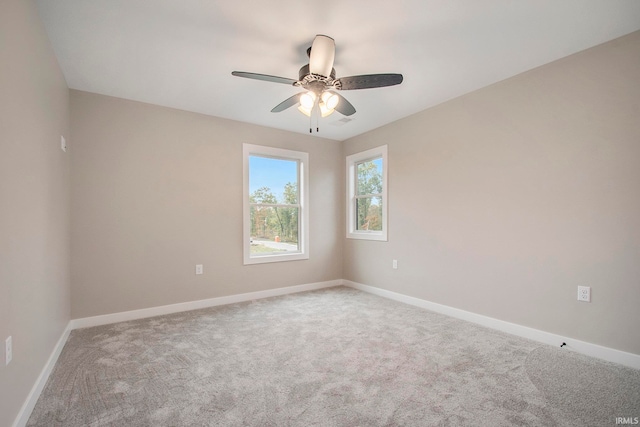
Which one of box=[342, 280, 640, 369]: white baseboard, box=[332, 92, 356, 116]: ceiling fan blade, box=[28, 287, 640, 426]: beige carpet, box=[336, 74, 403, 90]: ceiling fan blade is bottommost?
box=[28, 287, 640, 426]: beige carpet

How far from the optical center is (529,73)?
2.72 meters

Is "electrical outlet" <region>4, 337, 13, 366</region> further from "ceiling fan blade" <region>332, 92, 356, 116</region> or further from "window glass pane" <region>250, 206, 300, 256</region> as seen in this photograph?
"window glass pane" <region>250, 206, 300, 256</region>

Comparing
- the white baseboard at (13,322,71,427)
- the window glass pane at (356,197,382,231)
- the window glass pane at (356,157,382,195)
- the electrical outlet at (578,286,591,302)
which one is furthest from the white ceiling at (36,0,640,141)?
the white baseboard at (13,322,71,427)

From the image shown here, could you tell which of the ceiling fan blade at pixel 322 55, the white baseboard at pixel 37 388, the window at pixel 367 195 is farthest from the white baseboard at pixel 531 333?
the white baseboard at pixel 37 388

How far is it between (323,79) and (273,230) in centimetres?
269

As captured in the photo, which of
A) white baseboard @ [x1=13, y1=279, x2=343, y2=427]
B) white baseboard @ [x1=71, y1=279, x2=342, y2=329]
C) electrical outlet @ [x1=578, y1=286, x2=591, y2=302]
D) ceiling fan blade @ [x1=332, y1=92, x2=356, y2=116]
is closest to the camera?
white baseboard @ [x1=13, y1=279, x2=343, y2=427]

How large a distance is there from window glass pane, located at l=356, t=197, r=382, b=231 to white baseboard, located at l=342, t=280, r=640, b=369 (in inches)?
41.7

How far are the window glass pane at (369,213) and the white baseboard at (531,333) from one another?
3.48ft

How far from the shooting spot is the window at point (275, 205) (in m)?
4.20

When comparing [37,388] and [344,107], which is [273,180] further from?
[37,388]

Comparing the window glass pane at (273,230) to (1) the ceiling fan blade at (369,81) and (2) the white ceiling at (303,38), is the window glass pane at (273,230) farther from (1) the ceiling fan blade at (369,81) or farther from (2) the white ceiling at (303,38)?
(1) the ceiling fan blade at (369,81)

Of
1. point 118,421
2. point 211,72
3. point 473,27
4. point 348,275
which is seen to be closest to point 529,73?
point 473,27

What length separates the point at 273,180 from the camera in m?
4.52

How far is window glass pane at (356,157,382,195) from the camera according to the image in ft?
14.8
